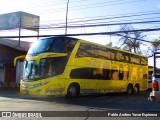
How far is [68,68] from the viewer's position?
1838 cm

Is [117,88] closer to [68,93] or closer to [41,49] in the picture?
[68,93]

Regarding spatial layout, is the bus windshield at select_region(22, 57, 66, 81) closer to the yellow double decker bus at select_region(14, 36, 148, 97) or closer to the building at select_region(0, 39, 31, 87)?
the yellow double decker bus at select_region(14, 36, 148, 97)

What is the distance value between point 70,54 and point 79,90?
2.54 m

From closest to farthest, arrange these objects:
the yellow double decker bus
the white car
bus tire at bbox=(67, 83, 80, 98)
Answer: the white car
the yellow double decker bus
bus tire at bbox=(67, 83, 80, 98)

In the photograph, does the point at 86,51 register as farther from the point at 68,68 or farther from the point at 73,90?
the point at 73,90

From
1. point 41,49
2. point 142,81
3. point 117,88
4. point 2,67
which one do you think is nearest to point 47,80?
point 41,49

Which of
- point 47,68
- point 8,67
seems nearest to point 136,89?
point 47,68

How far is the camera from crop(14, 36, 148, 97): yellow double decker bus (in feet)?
58.7

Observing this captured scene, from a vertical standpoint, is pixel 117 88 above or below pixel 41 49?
below

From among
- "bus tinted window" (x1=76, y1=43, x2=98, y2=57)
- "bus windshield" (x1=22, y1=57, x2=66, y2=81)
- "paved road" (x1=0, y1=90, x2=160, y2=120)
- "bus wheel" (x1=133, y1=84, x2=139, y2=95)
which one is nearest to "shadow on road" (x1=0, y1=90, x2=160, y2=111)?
"paved road" (x1=0, y1=90, x2=160, y2=120)

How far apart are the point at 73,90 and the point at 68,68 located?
5.14 feet

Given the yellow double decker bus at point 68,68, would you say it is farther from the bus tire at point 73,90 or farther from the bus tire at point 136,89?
the bus tire at point 136,89

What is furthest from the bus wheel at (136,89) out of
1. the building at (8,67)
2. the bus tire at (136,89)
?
the building at (8,67)

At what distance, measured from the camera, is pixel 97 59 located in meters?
20.9
